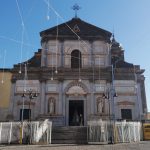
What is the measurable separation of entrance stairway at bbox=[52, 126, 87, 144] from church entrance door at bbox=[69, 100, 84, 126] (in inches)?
163

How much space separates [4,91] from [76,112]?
8044mm

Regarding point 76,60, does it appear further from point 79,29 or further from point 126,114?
point 126,114

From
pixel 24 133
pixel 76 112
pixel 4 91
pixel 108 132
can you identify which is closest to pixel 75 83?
pixel 76 112

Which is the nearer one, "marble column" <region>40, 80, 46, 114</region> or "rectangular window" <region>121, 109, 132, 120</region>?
"marble column" <region>40, 80, 46, 114</region>

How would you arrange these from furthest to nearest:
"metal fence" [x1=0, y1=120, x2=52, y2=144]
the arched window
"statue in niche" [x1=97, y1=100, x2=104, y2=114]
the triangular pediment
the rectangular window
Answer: the triangular pediment → the arched window → the rectangular window → "statue in niche" [x1=97, y1=100, x2=104, y2=114] → "metal fence" [x1=0, y1=120, x2=52, y2=144]

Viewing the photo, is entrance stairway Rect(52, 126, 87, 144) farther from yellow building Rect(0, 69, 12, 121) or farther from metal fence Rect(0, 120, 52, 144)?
yellow building Rect(0, 69, 12, 121)

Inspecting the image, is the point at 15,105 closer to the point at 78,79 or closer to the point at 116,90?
the point at 78,79

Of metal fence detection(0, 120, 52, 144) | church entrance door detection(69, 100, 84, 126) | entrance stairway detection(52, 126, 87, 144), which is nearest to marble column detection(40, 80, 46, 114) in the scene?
church entrance door detection(69, 100, 84, 126)

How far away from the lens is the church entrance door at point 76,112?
2736 cm

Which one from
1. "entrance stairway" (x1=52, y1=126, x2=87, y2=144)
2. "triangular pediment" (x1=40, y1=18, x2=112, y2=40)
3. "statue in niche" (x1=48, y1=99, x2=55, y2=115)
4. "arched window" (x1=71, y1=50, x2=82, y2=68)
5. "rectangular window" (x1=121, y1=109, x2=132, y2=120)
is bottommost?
"entrance stairway" (x1=52, y1=126, x2=87, y2=144)

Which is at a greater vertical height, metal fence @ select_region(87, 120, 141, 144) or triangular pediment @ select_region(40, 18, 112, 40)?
triangular pediment @ select_region(40, 18, 112, 40)

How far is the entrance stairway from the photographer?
67.3ft

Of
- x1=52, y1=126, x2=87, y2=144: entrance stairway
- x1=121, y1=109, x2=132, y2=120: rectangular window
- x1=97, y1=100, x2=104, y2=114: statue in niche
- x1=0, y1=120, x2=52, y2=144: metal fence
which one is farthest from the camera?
x1=121, y1=109, x2=132, y2=120: rectangular window

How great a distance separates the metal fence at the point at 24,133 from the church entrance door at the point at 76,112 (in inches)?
316
